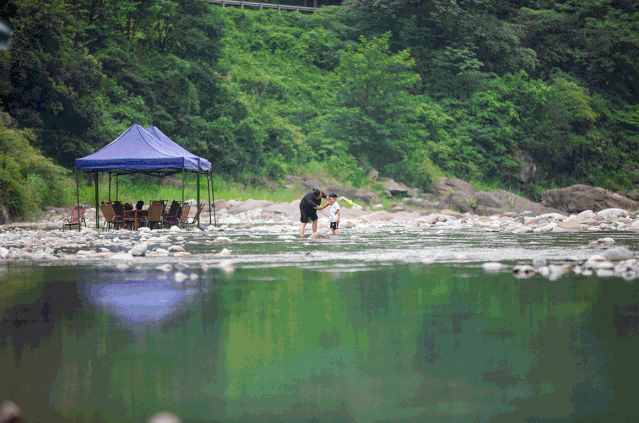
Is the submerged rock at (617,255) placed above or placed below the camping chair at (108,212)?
above

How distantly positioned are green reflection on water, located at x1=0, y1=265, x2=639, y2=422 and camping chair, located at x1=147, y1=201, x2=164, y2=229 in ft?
57.2

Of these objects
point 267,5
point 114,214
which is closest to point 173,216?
point 114,214

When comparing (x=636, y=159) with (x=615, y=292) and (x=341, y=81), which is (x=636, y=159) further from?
(x=615, y=292)

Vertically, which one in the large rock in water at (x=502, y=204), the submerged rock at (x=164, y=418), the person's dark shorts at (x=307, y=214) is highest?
the submerged rock at (x=164, y=418)

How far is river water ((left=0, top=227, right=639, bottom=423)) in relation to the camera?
520cm

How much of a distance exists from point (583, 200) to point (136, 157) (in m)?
29.6

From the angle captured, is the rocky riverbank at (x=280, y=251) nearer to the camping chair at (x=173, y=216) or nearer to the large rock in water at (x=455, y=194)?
the camping chair at (x=173, y=216)

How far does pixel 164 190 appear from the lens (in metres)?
43.2

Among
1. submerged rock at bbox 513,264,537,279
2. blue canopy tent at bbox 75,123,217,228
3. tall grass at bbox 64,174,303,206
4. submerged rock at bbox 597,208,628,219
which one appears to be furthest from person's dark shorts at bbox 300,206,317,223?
submerged rock at bbox 597,208,628,219

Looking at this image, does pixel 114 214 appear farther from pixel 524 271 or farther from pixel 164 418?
pixel 164 418

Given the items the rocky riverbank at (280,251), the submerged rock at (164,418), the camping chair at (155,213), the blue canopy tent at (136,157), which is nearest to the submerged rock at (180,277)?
the rocky riverbank at (280,251)

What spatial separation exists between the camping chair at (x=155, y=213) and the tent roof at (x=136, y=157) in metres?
1.81

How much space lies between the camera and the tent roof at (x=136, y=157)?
25875 mm

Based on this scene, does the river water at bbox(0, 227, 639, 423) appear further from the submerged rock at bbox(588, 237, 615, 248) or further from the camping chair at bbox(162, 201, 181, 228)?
the camping chair at bbox(162, 201, 181, 228)
